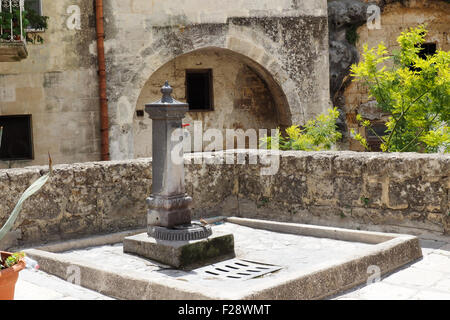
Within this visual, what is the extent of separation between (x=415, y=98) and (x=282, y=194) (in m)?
2.05

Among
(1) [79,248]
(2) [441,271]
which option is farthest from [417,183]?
(1) [79,248]

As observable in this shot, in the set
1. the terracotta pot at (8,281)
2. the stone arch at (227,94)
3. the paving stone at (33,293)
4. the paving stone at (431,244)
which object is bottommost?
the paving stone at (33,293)

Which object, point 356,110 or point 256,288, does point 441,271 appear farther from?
point 356,110

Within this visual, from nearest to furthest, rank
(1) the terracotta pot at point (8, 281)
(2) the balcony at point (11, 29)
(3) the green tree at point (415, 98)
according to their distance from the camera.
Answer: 1. (1) the terracotta pot at point (8, 281)
2. (3) the green tree at point (415, 98)
3. (2) the balcony at point (11, 29)

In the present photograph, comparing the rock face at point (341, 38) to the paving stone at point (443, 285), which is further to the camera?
the rock face at point (341, 38)

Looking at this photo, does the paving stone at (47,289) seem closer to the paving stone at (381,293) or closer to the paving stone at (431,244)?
the paving stone at (381,293)

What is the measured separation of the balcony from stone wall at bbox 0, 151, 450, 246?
4472mm

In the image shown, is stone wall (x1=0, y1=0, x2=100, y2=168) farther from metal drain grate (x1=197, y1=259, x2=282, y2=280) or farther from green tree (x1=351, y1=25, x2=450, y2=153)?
metal drain grate (x1=197, y1=259, x2=282, y2=280)

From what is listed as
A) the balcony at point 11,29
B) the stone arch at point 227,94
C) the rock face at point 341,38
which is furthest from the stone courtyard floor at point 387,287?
the rock face at point 341,38

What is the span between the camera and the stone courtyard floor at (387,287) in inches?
171

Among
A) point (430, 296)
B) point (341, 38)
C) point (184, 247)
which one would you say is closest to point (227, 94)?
point (341, 38)

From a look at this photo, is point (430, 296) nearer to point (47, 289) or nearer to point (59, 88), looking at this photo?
point (47, 289)

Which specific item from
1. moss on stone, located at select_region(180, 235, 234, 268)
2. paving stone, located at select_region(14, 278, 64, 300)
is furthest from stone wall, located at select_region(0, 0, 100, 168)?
paving stone, located at select_region(14, 278, 64, 300)

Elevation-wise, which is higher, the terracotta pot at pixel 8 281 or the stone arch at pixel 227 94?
the stone arch at pixel 227 94
